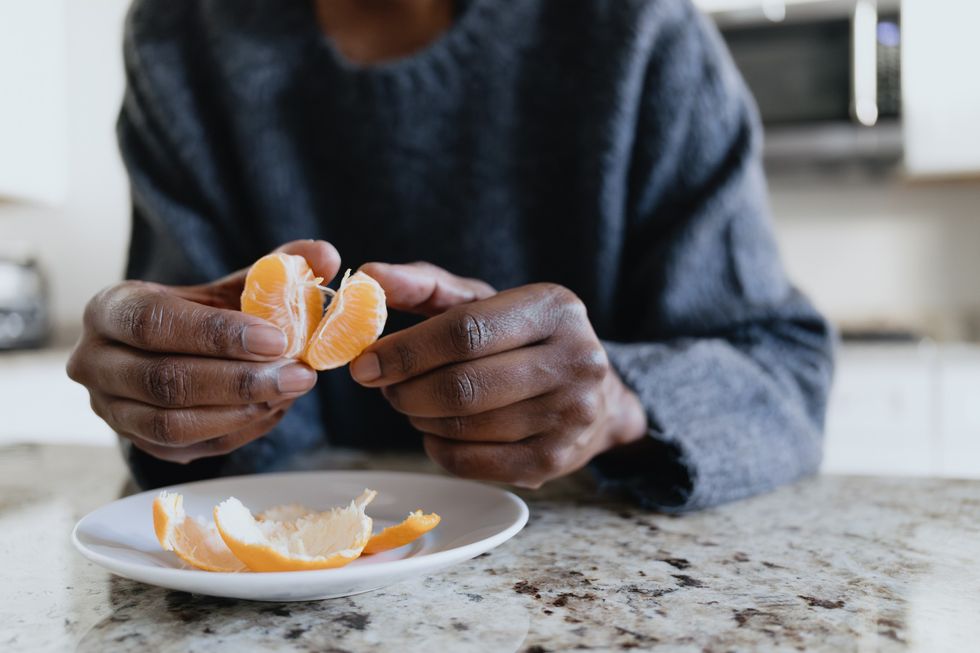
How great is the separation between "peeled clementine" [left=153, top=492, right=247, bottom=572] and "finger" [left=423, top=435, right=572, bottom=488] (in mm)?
191

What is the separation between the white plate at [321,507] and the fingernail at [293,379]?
5.2 inches

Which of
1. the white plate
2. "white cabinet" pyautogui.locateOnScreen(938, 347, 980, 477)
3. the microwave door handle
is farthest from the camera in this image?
the microwave door handle

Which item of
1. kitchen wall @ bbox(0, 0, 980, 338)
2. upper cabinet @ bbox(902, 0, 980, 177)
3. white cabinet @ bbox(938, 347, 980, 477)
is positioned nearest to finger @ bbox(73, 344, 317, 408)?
white cabinet @ bbox(938, 347, 980, 477)

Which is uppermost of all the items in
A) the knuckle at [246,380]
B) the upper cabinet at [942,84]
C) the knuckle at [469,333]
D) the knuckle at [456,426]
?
the upper cabinet at [942,84]

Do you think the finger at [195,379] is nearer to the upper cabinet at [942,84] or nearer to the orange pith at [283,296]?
the orange pith at [283,296]

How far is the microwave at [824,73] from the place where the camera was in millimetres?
2193

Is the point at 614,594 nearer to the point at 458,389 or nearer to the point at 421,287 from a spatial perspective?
the point at 458,389

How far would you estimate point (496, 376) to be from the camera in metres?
0.65

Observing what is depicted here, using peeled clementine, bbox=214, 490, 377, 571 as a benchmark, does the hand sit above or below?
above

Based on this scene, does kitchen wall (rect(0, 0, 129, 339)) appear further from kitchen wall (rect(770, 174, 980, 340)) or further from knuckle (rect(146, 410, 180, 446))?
knuckle (rect(146, 410, 180, 446))

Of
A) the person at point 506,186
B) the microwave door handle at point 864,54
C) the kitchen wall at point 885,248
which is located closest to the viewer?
the person at point 506,186

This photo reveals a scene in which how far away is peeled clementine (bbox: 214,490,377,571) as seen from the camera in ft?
1.73

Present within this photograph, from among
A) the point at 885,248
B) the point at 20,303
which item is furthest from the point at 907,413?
the point at 20,303

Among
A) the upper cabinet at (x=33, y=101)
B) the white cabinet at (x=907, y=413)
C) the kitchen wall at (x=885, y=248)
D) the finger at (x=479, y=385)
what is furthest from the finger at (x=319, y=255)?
the upper cabinet at (x=33, y=101)
